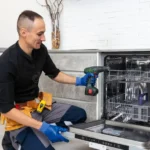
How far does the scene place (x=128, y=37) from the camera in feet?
6.21

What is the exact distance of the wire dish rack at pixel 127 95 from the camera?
59.9 inches

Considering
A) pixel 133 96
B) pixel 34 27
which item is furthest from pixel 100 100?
pixel 34 27

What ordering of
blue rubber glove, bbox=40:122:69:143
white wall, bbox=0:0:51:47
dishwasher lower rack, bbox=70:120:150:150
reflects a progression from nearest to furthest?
dishwasher lower rack, bbox=70:120:150:150, blue rubber glove, bbox=40:122:69:143, white wall, bbox=0:0:51:47

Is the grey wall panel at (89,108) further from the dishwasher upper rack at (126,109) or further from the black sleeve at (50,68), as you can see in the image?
the black sleeve at (50,68)

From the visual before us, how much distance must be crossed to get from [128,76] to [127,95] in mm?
136

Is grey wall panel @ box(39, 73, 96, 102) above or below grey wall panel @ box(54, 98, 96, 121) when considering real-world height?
above

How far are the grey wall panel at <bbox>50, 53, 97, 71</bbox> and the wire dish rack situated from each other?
15cm

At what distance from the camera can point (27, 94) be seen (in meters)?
1.58

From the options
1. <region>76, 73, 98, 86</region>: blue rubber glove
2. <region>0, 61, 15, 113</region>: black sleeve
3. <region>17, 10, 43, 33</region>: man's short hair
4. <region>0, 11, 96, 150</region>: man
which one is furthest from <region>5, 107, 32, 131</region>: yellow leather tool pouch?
<region>17, 10, 43, 33</region>: man's short hair

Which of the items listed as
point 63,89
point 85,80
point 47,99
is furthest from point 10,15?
point 85,80

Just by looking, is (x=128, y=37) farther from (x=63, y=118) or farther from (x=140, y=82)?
(x=63, y=118)

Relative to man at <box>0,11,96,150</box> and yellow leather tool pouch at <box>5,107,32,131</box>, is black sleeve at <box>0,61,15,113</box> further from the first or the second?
yellow leather tool pouch at <box>5,107,32,131</box>

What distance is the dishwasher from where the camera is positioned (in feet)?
4.73

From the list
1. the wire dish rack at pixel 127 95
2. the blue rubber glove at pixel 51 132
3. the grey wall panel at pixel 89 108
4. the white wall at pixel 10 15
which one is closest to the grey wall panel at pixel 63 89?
the grey wall panel at pixel 89 108
